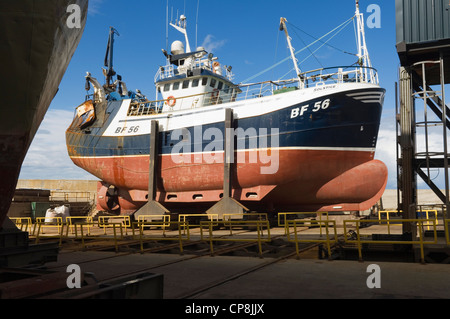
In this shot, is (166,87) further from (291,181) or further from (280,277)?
(280,277)

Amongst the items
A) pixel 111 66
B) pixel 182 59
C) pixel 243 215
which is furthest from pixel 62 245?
pixel 111 66

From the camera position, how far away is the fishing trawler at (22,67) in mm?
5191

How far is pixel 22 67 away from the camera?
5.35m

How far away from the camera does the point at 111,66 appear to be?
29312 mm

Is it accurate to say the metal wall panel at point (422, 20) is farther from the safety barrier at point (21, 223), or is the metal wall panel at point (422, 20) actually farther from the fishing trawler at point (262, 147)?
the safety barrier at point (21, 223)

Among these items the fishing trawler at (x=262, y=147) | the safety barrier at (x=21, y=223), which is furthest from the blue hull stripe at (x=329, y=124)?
the safety barrier at (x=21, y=223)

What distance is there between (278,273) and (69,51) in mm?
5675

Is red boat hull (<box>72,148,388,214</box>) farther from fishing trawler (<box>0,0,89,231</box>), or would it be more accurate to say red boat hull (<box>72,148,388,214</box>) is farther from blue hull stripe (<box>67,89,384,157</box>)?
fishing trawler (<box>0,0,89,231</box>)

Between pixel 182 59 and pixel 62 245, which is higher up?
pixel 182 59

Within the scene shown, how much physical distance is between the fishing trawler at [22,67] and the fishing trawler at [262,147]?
12.9 meters

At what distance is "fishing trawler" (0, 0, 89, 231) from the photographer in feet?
17.0

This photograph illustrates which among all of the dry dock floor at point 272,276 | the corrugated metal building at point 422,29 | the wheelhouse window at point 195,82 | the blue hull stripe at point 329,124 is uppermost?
the wheelhouse window at point 195,82

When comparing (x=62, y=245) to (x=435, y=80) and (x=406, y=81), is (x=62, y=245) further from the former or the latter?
(x=435, y=80)

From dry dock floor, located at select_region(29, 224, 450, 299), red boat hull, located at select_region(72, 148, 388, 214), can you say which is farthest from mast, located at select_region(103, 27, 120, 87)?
dry dock floor, located at select_region(29, 224, 450, 299)
